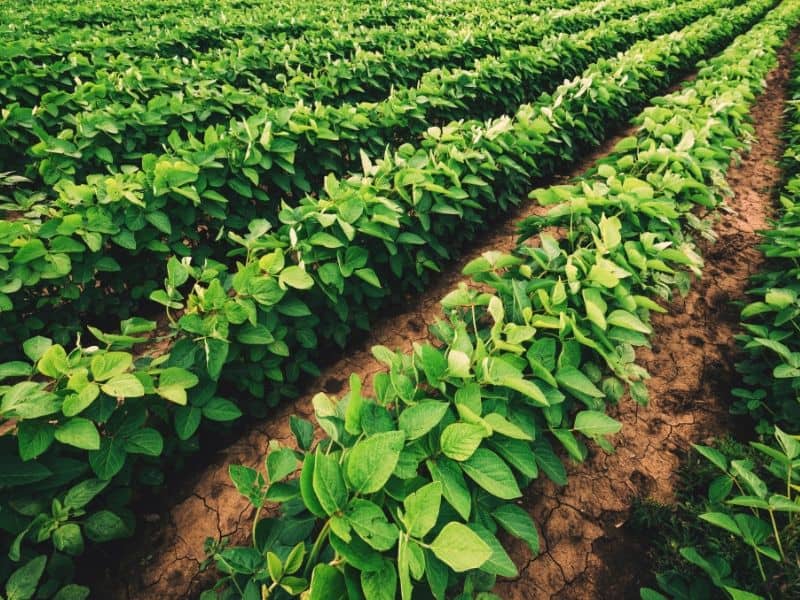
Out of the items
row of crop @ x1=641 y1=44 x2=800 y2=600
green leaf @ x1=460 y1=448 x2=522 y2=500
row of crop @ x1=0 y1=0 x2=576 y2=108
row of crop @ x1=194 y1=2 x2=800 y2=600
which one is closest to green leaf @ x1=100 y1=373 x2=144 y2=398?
row of crop @ x1=194 y1=2 x2=800 y2=600

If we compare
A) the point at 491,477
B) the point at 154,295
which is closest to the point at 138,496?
the point at 154,295

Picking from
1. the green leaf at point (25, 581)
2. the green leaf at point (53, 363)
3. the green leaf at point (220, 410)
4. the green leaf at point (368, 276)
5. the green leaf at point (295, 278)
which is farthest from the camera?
the green leaf at point (368, 276)

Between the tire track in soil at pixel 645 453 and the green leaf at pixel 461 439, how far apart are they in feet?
3.80

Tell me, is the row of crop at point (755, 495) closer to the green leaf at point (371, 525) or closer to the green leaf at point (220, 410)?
the green leaf at point (371, 525)

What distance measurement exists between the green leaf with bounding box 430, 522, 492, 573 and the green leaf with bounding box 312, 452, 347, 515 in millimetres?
248

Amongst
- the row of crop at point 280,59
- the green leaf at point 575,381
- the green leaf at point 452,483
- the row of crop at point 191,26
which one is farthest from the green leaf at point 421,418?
the row of crop at point 191,26

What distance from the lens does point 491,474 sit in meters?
1.20

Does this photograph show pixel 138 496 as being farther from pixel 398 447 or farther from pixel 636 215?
pixel 636 215

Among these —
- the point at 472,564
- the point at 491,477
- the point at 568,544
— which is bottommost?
the point at 568,544

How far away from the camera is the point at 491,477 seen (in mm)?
1190

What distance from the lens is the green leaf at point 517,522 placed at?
128 cm

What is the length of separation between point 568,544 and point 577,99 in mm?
4561

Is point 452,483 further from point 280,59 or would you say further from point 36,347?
point 280,59

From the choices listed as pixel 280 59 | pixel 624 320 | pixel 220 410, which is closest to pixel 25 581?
pixel 220 410
